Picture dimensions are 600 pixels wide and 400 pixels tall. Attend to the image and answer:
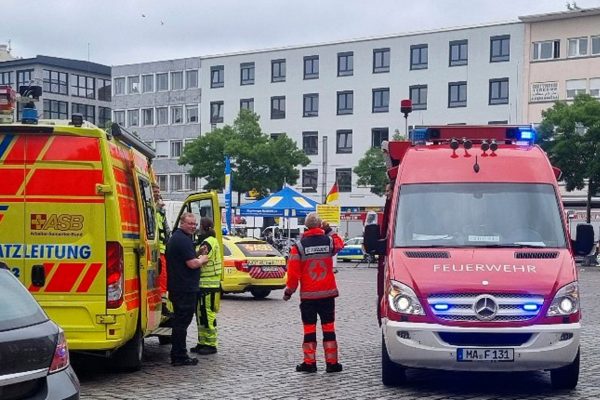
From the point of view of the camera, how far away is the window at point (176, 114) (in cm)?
8406

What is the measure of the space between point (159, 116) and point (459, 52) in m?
28.9

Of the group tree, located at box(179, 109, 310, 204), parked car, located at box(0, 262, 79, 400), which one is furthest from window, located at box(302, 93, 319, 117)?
parked car, located at box(0, 262, 79, 400)

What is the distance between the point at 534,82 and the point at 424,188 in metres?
56.8

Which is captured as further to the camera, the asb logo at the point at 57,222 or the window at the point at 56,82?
the window at the point at 56,82

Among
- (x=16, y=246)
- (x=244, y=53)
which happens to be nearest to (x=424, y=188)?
(x=16, y=246)

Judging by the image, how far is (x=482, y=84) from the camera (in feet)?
222

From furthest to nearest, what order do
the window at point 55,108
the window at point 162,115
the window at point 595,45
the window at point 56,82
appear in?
the window at point 55,108 → the window at point 56,82 → the window at point 162,115 → the window at point 595,45

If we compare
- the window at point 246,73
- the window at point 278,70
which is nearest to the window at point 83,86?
the window at point 246,73

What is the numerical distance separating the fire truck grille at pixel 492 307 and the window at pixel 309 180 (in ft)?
213

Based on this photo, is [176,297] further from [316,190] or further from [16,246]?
[316,190]

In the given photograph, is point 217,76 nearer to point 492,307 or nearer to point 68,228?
point 68,228

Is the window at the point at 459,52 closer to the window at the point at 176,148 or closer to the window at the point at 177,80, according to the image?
the window at the point at 177,80

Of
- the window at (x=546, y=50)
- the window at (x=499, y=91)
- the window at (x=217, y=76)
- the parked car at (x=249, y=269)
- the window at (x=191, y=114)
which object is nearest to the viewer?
the parked car at (x=249, y=269)

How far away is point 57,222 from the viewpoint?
9.88 m
